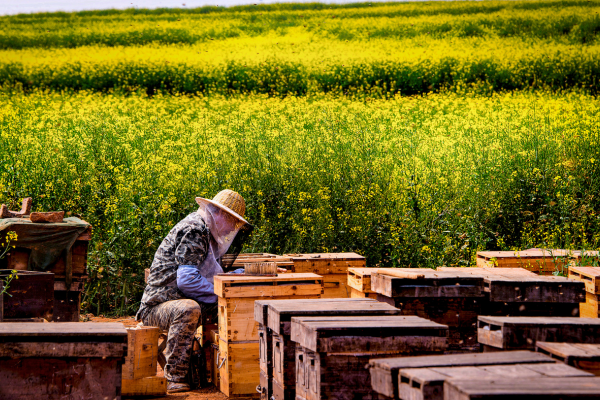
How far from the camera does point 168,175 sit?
9891 millimetres

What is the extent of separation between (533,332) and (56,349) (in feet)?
8.36

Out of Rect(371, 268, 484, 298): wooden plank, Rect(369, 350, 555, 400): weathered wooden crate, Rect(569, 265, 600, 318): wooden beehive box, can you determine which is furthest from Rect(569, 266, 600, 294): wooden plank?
Rect(369, 350, 555, 400): weathered wooden crate

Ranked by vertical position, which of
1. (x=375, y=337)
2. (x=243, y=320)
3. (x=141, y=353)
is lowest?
(x=141, y=353)

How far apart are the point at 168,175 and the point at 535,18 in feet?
61.1

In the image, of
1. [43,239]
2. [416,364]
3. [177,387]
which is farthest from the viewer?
[43,239]

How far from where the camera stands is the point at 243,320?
18.9 ft

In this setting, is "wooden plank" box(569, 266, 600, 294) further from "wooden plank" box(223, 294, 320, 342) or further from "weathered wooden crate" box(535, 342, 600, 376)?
"wooden plank" box(223, 294, 320, 342)

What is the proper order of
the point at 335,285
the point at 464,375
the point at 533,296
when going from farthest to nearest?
the point at 335,285, the point at 533,296, the point at 464,375

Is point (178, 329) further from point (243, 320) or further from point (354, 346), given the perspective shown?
point (354, 346)

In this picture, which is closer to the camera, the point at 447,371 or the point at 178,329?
the point at 447,371

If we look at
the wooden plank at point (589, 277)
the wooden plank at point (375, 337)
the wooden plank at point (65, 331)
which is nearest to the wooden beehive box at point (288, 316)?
the wooden plank at point (375, 337)

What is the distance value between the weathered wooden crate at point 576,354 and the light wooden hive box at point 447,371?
0.36 feet

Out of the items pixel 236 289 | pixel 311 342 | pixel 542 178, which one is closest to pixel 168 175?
pixel 236 289

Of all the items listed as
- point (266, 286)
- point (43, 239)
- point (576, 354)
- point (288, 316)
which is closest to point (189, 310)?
point (266, 286)
